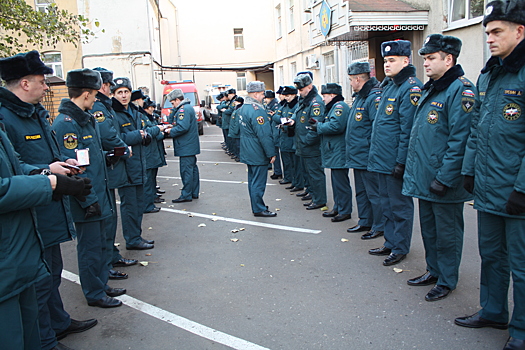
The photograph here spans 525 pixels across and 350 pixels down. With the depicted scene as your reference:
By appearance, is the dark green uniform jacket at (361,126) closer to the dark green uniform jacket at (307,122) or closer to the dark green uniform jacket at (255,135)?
the dark green uniform jacket at (307,122)

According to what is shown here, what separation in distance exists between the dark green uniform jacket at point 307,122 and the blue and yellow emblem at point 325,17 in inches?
246

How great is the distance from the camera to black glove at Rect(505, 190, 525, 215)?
2.97 metres

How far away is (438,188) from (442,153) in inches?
13.5

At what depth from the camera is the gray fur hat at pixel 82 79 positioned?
411cm

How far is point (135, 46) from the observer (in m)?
24.2

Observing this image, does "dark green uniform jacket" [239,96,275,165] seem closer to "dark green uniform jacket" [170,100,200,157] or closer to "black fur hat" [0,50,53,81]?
"dark green uniform jacket" [170,100,200,157]

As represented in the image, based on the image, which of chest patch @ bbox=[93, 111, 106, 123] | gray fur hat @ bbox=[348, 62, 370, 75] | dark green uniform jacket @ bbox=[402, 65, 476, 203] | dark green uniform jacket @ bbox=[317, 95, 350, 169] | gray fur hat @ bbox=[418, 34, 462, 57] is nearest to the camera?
dark green uniform jacket @ bbox=[402, 65, 476, 203]

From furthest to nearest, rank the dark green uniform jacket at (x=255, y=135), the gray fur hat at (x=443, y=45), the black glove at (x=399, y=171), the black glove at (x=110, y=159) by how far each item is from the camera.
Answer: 1. the dark green uniform jacket at (x=255, y=135)
2. the black glove at (x=110, y=159)
3. the black glove at (x=399, y=171)
4. the gray fur hat at (x=443, y=45)

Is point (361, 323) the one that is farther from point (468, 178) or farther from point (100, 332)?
point (100, 332)

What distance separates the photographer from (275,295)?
4453 mm

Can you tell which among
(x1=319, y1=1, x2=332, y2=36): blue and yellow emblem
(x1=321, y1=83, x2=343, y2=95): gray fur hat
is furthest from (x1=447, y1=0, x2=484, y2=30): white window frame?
(x1=321, y1=83, x2=343, y2=95): gray fur hat

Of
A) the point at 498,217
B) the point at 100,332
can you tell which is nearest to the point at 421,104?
the point at 498,217

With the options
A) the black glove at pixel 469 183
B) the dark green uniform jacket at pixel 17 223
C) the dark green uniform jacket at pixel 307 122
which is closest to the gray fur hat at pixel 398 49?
the black glove at pixel 469 183

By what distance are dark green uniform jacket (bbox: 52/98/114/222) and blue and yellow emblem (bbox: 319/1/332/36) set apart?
1052 cm
